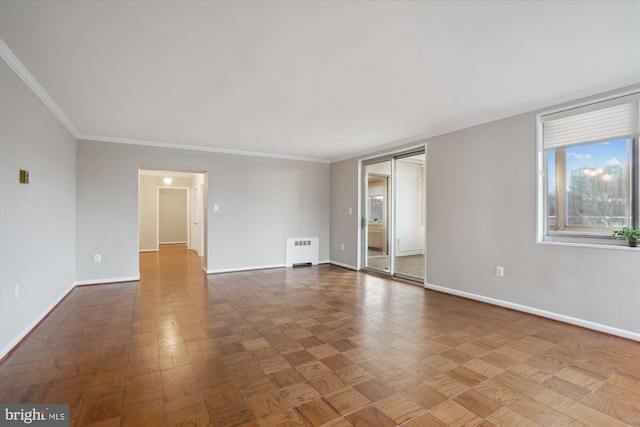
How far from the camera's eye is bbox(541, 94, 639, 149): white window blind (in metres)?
2.92

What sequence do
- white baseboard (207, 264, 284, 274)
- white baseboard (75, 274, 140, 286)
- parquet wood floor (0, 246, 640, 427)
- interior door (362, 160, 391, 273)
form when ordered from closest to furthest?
parquet wood floor (0, 246, 640, 427) → white baseboard (75, 274, 140, 286) → white baseboard (207, 264, 284, 274) → interior door (362, 160, 391, 273)

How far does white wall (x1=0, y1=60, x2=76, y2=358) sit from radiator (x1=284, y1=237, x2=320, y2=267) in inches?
149

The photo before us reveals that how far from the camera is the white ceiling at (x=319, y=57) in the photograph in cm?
194

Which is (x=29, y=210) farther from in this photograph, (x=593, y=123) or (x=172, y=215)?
(x=172, y=215)

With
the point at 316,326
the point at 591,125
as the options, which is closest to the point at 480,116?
→ the point at 591,125

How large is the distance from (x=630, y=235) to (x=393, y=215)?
3.27 m

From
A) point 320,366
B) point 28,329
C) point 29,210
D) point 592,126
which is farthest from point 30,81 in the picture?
point 592,126

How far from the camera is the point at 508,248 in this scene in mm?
3748

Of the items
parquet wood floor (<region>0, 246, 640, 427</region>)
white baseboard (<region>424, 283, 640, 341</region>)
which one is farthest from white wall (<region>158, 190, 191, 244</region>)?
white baseboard (<region>424, 283, 640, 341</region>)

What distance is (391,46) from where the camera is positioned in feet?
7.59

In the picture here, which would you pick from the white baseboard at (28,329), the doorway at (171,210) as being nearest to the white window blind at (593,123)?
the white baseboard at (28,329)

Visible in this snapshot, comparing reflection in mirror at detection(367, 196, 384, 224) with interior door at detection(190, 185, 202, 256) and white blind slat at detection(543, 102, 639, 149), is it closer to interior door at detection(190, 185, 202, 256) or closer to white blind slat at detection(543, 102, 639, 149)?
white blind slat at detection(543, 102, 639, 149)

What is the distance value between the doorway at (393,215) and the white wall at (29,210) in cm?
491

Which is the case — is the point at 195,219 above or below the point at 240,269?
above
